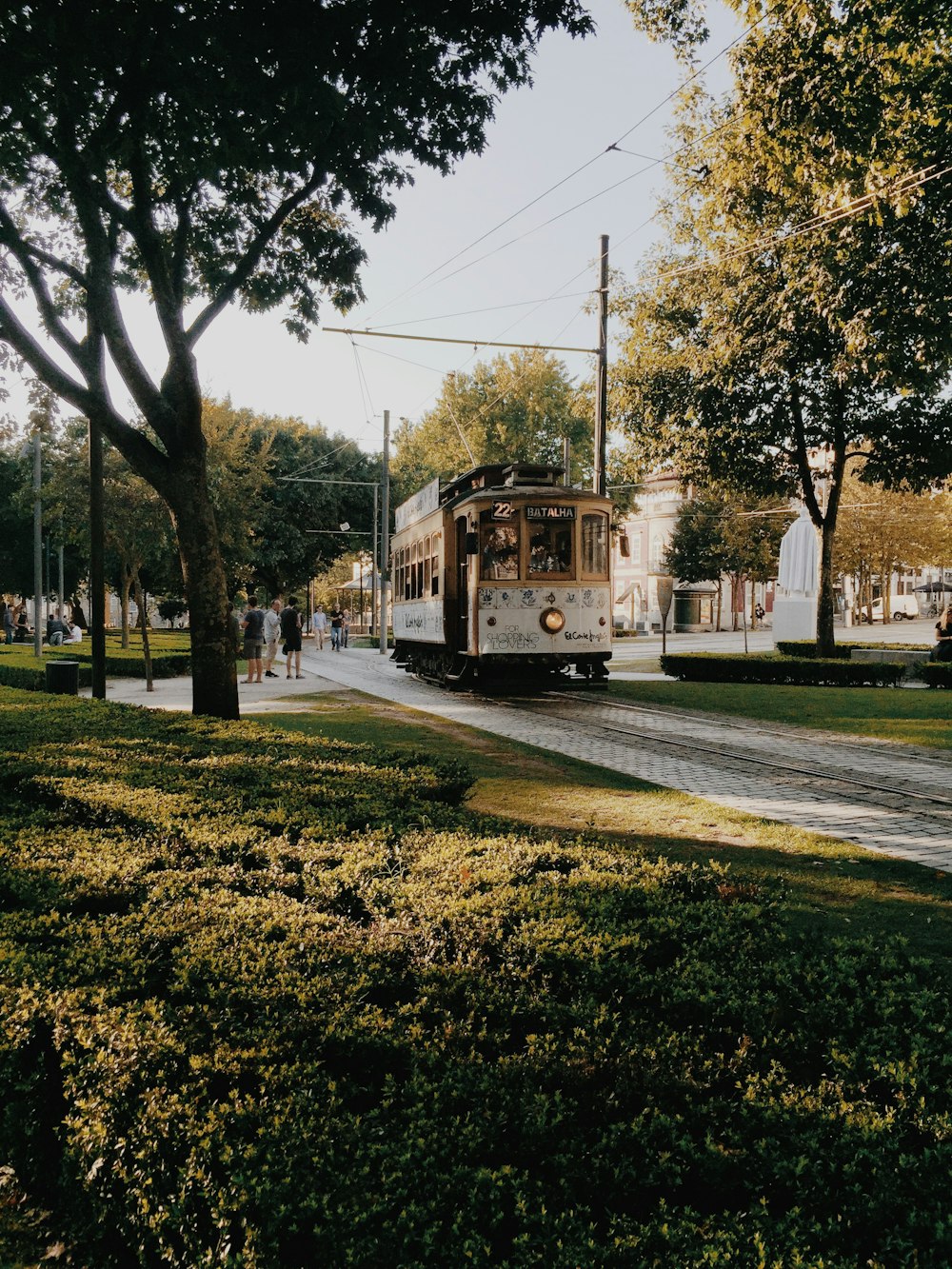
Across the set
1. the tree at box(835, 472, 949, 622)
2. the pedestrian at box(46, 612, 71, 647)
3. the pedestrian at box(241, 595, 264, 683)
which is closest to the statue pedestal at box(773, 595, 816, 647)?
the pedestrian at box(241, 595, 264, 683)

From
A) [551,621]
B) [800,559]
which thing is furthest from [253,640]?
[800,559]

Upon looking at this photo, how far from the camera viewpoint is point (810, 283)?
12867 millimetres

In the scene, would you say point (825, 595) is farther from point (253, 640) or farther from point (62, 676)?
point (62, 676)

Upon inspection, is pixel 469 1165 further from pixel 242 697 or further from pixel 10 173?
pixel 242 697

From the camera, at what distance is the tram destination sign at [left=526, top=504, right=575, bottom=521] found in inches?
659

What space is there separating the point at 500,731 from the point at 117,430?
6.04m

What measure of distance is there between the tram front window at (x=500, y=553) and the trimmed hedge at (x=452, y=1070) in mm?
12273

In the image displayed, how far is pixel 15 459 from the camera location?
5362 cm

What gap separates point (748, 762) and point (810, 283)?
6514 mm

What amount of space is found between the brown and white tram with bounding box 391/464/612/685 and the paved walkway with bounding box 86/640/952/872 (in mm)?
991

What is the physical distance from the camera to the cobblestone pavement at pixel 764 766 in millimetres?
7559

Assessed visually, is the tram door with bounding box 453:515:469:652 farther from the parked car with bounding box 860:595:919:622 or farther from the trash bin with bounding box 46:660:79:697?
the parked car with bounding box 860:595:919:622

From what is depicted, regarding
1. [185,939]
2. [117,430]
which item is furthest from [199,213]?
[185,939]

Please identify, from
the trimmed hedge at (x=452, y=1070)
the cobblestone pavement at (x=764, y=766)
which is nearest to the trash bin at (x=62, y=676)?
→ the cobblestone pavement at (x=764, y=766)
